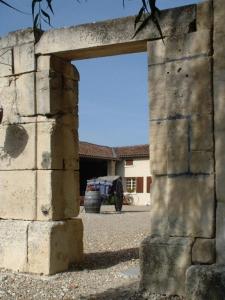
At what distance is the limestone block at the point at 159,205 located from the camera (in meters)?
4.76

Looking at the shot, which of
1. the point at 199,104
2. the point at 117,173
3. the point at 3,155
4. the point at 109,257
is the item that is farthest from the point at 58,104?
the point at 117,173

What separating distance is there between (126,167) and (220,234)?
2643 cm

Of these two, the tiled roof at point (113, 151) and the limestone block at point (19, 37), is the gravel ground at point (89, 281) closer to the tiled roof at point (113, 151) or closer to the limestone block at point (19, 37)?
the limestone block at point (19, 37)

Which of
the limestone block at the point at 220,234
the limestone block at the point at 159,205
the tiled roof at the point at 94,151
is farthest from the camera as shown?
the tiled roof at the point at 94,151

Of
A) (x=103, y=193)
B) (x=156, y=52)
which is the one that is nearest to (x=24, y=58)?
(x=156, y=52)

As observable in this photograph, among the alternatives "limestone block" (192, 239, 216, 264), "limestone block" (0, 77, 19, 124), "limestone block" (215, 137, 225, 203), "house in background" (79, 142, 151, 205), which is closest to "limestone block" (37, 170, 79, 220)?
"limestone block" (0, 77, 19, 124)

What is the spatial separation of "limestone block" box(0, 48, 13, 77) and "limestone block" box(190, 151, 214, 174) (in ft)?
9.84

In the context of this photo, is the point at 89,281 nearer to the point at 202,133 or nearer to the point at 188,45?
the point at 202,133

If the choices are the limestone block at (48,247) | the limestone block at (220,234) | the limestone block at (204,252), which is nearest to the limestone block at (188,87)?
the limestone block at (220,234)

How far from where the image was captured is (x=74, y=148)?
6258mm

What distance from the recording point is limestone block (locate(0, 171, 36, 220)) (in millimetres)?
5957

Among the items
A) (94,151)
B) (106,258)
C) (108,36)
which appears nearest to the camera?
(108,36)

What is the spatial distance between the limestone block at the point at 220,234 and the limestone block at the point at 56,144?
2.39m

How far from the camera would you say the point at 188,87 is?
4.66 meters
